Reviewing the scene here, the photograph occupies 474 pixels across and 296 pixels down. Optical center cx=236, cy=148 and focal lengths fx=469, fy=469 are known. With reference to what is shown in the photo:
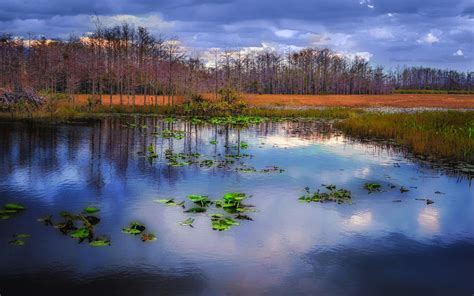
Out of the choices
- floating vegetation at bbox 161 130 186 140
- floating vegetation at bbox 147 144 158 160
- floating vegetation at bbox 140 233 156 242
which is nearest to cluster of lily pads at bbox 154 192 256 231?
floating vegetation at bbox 140 233 156 242

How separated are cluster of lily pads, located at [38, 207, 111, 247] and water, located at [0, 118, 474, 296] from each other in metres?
0.16

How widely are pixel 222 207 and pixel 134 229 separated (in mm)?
2802

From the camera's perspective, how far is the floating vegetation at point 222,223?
1015 centimetres

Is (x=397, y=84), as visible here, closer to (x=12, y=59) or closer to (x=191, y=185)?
(x=12, y=59)

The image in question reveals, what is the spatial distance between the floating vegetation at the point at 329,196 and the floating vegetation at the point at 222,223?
314 cm

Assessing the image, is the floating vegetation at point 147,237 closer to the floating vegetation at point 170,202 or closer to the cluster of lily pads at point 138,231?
the cluster of lily pads at point 138,231

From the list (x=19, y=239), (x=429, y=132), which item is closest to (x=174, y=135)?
(x=429, y=132)

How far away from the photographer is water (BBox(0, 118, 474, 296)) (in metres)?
7.51

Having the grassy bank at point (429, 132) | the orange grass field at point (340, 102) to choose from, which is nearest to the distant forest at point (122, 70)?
the orange grass field at point (340, 102)

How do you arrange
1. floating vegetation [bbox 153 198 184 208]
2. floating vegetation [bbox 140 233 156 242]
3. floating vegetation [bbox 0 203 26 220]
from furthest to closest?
1. floating vegetation [bbox 153 198 184 208]
2. floating vegetation [bbox 0 203 26 220]
3. floating vegetation [bbox 140 233 156 242]

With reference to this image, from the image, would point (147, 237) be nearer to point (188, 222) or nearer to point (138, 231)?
point (138, 231)

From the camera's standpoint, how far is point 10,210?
11094mm

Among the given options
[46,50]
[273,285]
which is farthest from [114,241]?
[46,50]

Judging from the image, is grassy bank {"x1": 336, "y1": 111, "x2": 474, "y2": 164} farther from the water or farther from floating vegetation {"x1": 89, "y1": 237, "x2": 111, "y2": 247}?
floating vegetation {"x1": 89, "y1": 237, "x2": 111, "y2": 247}
